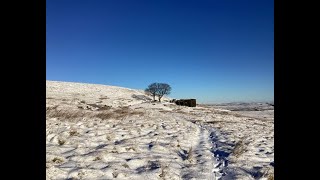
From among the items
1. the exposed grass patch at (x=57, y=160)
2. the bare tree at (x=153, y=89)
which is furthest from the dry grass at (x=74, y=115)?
the bare tree at (x=153, y=89)

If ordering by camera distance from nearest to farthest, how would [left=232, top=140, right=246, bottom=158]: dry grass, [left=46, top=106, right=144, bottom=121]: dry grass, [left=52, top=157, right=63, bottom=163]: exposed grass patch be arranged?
1. [left=52, top=157, right=63, bottom=163]: exposed grass patch
2. [left=232, top=140, right=246, bottom=158]: dry grass
3. [left=46, top=106, right=144, bottom=121]: dry grass

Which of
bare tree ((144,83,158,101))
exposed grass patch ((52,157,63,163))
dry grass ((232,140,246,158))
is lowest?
dry grass ((232,140,246,158))

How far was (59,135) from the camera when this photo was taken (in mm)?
9711

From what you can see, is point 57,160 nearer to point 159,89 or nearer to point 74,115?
point 74,115

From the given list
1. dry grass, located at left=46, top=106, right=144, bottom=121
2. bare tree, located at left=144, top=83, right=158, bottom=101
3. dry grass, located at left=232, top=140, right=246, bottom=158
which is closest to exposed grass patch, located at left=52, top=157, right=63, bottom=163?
dry grass, located at left=232, top=140, right=246, bottom=158

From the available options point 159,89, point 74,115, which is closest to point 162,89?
point 159,89

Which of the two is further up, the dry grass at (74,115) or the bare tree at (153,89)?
the bare tree at (153,89)

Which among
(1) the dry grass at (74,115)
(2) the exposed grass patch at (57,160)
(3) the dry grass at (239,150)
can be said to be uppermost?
(1) the dry grass at (74,115)

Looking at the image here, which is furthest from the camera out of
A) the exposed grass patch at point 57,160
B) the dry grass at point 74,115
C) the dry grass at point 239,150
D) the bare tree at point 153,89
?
the bare tree at point 153,89

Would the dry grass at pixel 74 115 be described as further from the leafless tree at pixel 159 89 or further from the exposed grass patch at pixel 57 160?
the leafless tree at pixel 159 89

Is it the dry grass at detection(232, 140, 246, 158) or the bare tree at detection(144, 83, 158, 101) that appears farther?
the bare tree at detection(144, 83, 158, 101)

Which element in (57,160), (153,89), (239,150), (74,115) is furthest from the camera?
(153,89)

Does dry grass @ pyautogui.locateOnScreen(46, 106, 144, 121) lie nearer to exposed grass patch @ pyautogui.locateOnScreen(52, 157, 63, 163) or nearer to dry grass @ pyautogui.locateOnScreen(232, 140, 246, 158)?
exposed grass patch @ pyautogui.locateOnScreen(52, 157, 63, 163)
